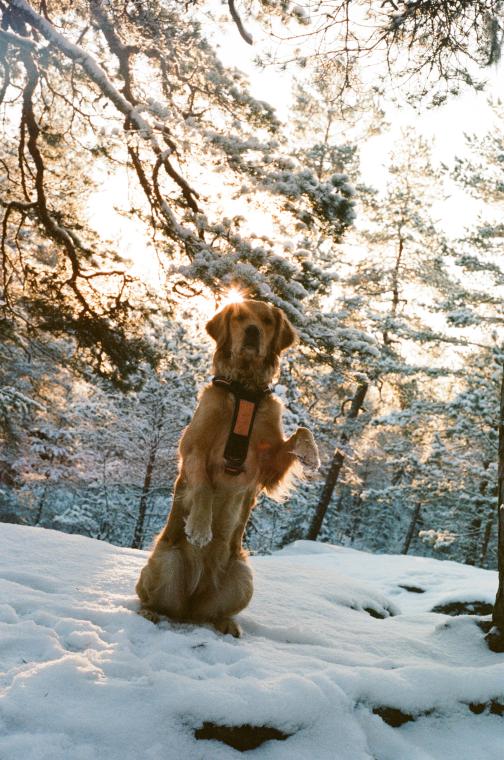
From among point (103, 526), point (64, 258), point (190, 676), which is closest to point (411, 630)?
point (190, 676)

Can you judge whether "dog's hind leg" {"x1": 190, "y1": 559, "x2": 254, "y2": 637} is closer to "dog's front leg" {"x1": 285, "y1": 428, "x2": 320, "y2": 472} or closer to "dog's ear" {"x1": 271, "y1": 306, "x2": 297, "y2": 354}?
"dog's front leg" {"x1": 285, "y1": 428, "x2": 320, "y2": 472}

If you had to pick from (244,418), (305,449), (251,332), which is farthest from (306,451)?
(251,332)

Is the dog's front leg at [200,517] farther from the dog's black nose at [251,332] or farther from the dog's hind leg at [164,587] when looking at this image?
the dog's black nose at [251,332]

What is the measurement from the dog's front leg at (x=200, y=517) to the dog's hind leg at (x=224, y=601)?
1.00 ft

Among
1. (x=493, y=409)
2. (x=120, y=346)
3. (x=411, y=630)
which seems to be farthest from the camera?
(x=493, y=409)

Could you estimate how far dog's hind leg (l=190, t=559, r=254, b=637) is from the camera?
296 centimetres

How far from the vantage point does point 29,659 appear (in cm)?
199

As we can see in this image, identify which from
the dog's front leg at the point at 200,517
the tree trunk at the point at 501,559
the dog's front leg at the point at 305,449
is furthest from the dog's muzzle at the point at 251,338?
the tree trunk at the point at 501,559

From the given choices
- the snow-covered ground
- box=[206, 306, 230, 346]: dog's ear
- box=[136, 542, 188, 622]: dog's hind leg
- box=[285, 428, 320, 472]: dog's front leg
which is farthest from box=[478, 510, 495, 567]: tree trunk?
box=[136, 542, 188, 622]: dog's hind leg

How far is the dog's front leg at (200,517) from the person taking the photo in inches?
114

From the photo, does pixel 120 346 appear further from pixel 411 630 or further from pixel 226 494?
pixel 411 630

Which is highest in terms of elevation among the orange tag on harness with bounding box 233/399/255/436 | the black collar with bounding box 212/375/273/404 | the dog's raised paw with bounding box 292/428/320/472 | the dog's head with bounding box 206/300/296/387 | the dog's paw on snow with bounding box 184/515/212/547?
the dog's head with bounding box 206/300/296/387

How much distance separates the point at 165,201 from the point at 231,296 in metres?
1.70

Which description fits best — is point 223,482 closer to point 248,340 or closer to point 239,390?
point 239,390
